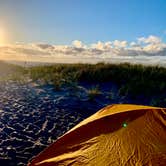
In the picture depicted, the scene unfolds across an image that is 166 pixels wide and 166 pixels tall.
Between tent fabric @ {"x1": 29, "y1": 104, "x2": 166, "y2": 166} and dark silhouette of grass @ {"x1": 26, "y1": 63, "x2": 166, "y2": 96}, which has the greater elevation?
dark silhouette of grass @ {"x1": 26, "y1": 63, "x2": 166, "y2": 96}

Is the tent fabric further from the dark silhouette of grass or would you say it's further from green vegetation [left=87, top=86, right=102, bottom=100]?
the dark silhouette of grass

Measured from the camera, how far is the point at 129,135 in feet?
22.8

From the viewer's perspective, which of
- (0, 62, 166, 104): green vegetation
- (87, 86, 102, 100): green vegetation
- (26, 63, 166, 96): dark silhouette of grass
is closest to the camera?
(87, 86, 102, 100): green vegetation

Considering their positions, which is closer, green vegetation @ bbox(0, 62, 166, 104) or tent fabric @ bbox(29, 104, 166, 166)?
tent fabric @ bbox(29, 104, 166, 166)

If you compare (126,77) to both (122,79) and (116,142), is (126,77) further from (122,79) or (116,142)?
(116,142)

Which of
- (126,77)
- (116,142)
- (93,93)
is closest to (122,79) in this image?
(126,77)

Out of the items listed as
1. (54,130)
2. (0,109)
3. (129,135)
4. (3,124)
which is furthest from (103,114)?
(0,109)

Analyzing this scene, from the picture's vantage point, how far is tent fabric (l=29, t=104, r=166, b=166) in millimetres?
6469

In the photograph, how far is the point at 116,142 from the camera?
6883 mm

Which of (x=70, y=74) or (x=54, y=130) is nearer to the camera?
(x=54, y=130)

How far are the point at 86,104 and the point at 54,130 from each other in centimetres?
412

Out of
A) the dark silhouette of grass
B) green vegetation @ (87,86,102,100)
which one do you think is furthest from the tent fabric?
the dark silhouette of grass

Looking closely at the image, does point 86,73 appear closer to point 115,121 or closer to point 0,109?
point 0,109

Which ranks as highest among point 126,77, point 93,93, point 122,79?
point 126,77
